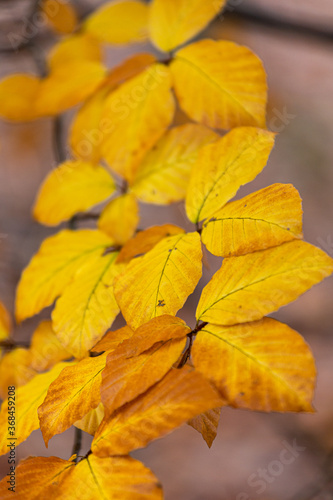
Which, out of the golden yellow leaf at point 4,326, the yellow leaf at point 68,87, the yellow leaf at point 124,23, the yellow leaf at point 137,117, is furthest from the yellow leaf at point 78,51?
the golden yellow leaf at point 4,326

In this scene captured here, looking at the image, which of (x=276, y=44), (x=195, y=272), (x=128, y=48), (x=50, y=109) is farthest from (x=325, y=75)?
(x=195, y=272)

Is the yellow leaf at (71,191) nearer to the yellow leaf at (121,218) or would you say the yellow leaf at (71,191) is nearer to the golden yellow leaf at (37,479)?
the yellow leaf at (121,218)

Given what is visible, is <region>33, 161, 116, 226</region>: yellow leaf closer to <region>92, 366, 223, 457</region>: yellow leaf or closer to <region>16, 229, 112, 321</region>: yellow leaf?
<region>16, 229, 112, 321</region>: yellow leaf

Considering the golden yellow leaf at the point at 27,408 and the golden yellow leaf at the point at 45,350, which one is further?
the golden yellow leaf at the point at 45,350

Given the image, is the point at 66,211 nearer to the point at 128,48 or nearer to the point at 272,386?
the point at 272,386

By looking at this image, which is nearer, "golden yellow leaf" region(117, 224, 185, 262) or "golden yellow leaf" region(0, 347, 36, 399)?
"golden yellow leaf" region(117, 224, 185, 262)

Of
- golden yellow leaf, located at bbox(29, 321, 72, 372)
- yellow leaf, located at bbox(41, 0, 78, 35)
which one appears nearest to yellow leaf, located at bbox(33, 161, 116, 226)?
golden yellow leaf, located at bbox(29, 321, 72, 372)
